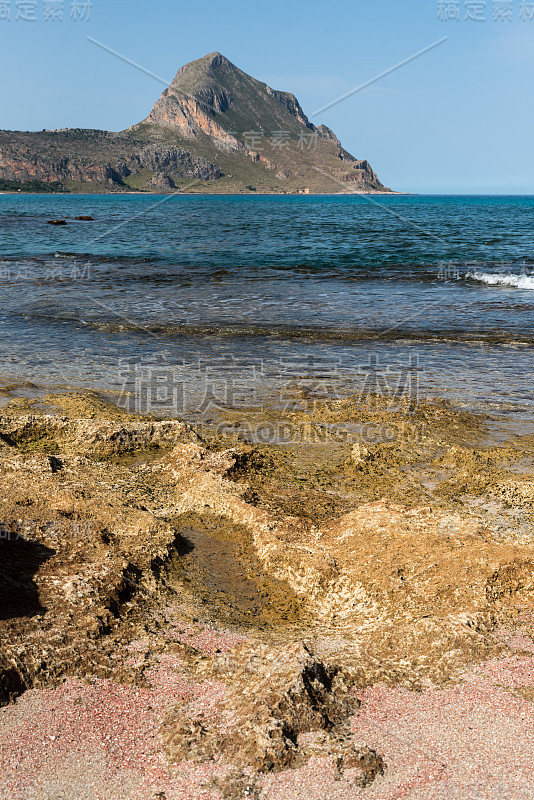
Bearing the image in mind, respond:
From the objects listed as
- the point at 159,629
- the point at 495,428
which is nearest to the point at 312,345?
the point at 495,428

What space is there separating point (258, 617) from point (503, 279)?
20324 mm

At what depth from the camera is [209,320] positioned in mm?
14719

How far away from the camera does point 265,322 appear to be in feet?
47.6

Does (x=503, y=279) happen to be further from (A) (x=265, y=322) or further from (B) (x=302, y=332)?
(B) (x=302, y=332)

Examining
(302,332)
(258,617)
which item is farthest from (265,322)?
(258,617)

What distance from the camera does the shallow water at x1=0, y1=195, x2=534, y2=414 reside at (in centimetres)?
962

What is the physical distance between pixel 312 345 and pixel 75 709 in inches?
384

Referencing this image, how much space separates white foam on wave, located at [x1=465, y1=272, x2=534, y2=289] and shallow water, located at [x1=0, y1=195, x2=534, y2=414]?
0.23 feet

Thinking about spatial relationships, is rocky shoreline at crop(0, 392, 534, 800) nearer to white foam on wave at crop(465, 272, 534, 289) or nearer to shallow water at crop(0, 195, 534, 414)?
shallow water at crop(0, 195, 534, 414)

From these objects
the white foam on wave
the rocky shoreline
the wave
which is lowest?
the rocky shoreline

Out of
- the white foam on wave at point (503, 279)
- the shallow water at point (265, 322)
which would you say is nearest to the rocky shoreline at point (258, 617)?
the shallow water at point (265, 322)

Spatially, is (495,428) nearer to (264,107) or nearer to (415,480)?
(415,480)

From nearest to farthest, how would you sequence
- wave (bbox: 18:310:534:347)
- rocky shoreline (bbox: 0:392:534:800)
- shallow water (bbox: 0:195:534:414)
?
rocky shoreline (bbox: 0:392:534:800) < shallow water (bbox: 0:195:534:414) < wave (bbox: 18:310:534:347)

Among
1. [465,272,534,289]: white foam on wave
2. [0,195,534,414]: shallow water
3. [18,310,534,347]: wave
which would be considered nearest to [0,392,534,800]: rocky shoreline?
[0,195,534,414]: shallow water
